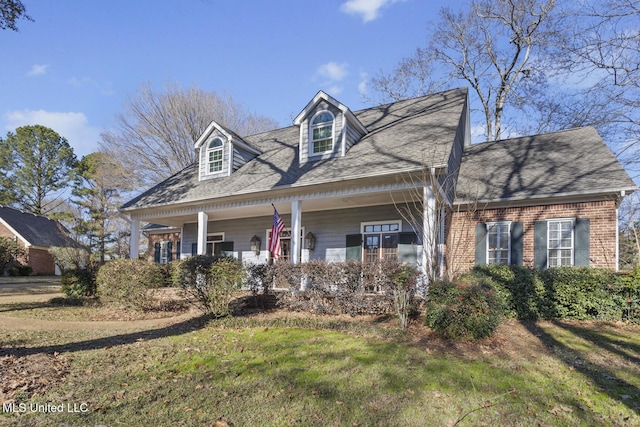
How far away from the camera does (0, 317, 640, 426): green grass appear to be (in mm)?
3555

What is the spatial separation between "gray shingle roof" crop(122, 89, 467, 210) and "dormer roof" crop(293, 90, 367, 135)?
22.7 inches

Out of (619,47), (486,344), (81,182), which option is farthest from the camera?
(81,182)

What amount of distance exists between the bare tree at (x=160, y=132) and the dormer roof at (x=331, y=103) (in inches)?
583

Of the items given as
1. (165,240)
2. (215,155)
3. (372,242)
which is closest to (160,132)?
(165,240)

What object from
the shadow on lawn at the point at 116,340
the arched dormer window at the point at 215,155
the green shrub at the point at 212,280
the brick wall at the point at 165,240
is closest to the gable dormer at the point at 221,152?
the arched dormer window at the point at 215,155

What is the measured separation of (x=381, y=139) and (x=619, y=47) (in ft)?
25.8

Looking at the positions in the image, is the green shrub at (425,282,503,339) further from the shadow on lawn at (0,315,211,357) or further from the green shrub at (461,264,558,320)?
the shadow on lawn at (0,315,211,357)

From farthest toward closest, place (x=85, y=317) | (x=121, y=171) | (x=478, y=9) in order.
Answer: (x=121, y=171) < (x=478, y=9) < (x=85, y=317)

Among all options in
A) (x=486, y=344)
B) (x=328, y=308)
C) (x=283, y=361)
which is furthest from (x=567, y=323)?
(x=283, y=361)

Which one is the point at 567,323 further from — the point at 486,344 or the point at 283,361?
the point at 283,361

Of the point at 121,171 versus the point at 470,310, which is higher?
the point at 121,171

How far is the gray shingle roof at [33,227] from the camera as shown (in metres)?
25.7

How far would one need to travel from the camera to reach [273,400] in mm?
3883

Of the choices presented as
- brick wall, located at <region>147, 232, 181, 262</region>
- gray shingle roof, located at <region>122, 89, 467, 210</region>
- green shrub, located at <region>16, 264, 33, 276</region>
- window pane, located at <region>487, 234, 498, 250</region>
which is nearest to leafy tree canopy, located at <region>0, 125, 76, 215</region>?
green shrub, located at <region>16, 264, 33, 276</region>
